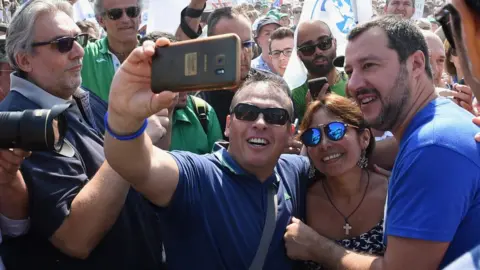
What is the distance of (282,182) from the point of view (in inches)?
103

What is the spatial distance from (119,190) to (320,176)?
105 centimetres

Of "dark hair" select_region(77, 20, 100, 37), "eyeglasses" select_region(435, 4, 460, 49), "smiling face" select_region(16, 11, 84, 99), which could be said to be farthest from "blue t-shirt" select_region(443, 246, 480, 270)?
"dark hair" select_region(77, 20, 100, 37)

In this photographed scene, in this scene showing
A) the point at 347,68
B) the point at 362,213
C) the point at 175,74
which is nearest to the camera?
the point at 175,74

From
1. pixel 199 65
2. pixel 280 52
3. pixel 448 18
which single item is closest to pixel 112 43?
pixel 199 65

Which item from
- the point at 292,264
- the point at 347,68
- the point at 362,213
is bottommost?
the point at 292,264

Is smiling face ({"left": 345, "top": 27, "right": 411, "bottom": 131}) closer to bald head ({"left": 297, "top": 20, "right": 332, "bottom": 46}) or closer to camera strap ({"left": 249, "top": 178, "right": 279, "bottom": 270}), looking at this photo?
camera strap ({"left": 249, "top": 178, "right": 279, "bottom": 270})

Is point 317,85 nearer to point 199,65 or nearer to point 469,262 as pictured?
point 199,65

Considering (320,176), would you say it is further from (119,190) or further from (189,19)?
(189,19)

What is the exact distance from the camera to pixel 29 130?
184 centimetres

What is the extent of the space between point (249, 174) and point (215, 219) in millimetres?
323

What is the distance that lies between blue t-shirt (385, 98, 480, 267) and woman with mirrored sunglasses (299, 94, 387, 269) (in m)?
0.66

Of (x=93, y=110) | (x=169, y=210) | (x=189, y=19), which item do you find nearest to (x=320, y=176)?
(x=169, y=210)

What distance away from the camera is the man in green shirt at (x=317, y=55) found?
4004mm

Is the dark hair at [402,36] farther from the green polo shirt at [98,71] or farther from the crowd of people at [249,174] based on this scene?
the green polo shirt at [98,71]
